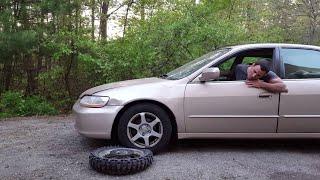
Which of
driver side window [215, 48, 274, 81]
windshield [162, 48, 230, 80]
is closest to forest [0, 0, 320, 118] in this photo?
driver side window [215, 48, 274, 81]

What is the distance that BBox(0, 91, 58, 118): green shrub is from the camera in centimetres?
1033

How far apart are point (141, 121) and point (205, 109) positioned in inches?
34.1

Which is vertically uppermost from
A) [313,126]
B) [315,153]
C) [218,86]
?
[218,86]

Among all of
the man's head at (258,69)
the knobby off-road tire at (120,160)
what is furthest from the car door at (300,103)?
the knobby off-road tire at (120,160)

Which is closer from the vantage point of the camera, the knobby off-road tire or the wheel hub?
the knobby off-road tire

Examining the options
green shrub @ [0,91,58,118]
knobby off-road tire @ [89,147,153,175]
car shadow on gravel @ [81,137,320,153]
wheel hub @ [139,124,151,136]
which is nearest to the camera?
knobby off-road tire @ [89,147,153,175]

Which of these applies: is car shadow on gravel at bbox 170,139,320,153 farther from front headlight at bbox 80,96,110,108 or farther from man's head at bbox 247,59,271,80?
front headlight at bbox 80,96,110,108

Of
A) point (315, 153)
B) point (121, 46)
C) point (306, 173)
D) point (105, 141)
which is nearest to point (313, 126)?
point (315, 153)

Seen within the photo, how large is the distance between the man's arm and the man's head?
0.27 feet

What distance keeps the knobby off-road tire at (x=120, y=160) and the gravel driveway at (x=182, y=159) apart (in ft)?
0.25

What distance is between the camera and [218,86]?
6.11 m

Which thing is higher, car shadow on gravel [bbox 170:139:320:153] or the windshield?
the windshield

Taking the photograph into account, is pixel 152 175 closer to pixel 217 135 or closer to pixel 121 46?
pixel 217 135

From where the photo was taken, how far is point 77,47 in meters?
10.9
